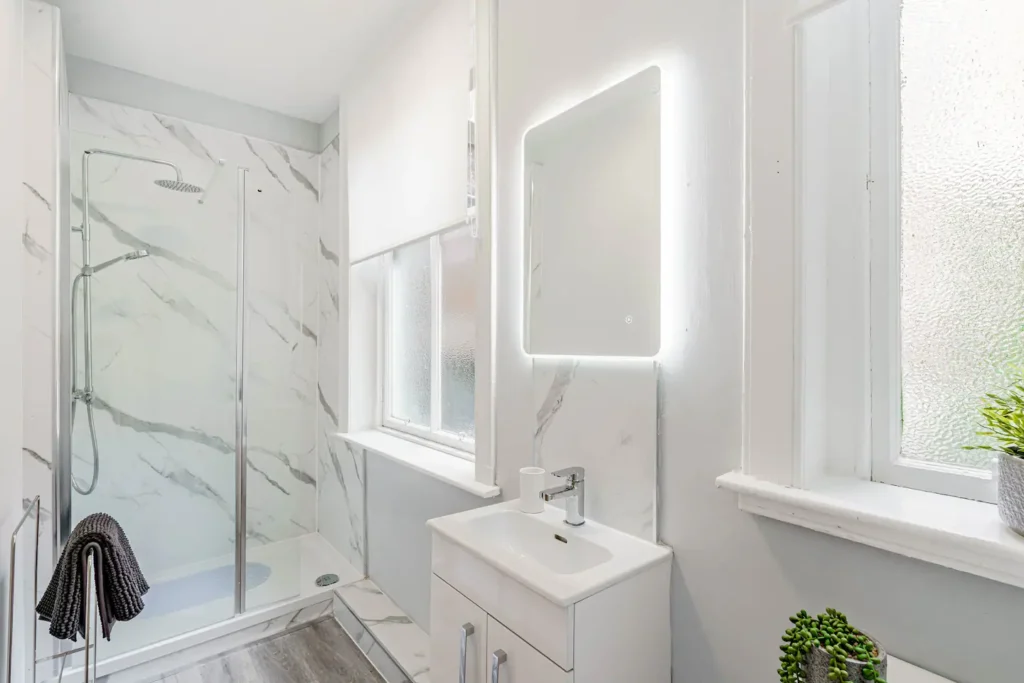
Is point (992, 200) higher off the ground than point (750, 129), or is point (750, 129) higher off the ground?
point (750, 129)

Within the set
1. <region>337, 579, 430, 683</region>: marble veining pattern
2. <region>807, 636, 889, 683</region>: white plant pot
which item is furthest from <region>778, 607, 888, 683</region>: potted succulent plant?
<region>337, 579, 430, 683</region>: marble veining pattern

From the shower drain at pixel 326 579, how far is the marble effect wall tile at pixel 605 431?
1.62 metres

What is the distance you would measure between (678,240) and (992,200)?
1.67 ft

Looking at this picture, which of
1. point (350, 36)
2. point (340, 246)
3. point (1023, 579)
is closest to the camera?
point (1023, 579)

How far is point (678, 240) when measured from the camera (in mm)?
1088

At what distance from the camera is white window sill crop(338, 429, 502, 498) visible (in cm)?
161

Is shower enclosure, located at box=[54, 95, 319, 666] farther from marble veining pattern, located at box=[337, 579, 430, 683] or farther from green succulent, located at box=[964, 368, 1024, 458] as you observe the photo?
green succulent, located at box=[964, 368, 1024, 458]

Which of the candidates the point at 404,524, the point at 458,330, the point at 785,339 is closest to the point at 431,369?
the point at 458,330

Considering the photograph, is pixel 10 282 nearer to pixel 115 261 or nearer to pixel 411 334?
pixel 115 261

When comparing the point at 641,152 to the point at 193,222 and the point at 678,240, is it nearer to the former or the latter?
the point at 678,240

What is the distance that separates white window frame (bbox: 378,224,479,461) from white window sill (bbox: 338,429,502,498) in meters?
0.05

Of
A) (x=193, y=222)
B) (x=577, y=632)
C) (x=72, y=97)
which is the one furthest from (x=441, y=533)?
(x=72, y=97)

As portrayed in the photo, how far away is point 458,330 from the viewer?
2.11 meters

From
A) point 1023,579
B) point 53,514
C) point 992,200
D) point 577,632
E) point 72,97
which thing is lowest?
point 53,514
